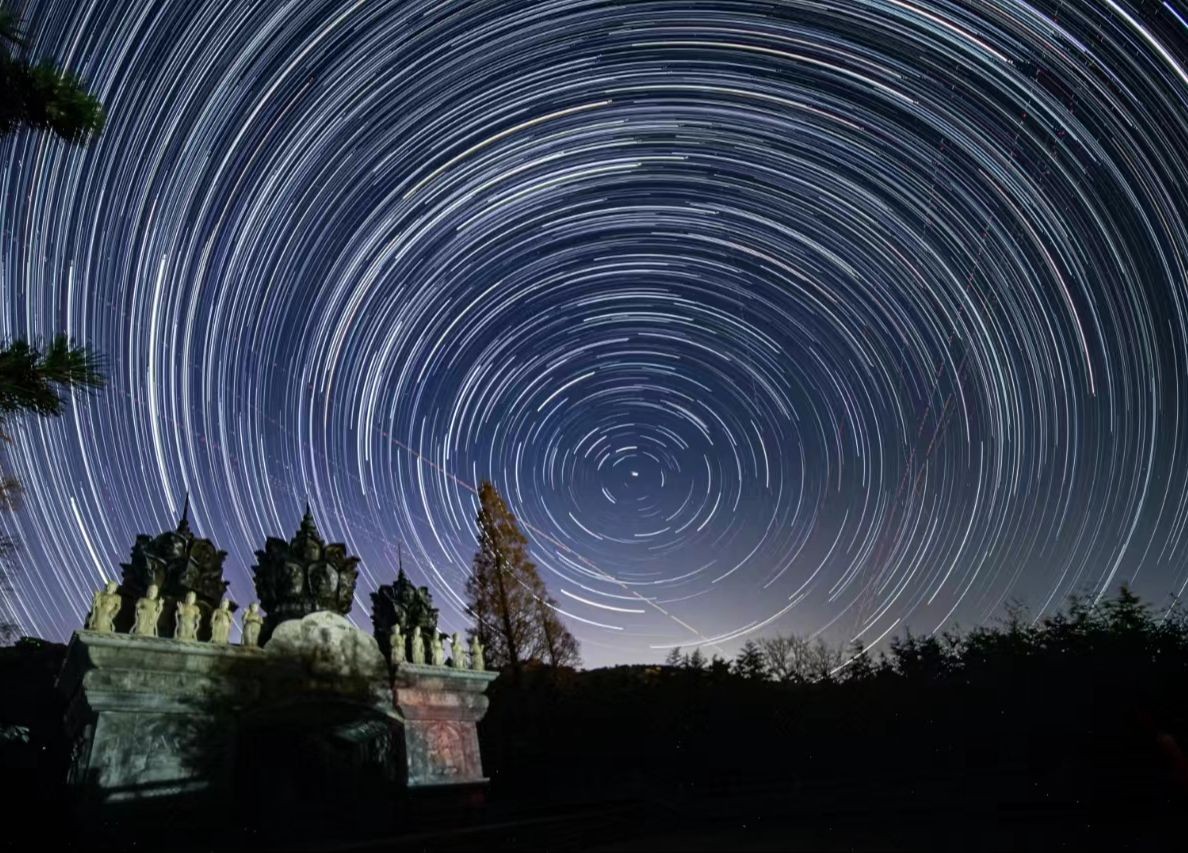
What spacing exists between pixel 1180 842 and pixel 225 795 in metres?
19.3

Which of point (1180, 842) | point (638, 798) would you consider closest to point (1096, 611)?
point (1180, 842)

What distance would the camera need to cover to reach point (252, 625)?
59.5ft

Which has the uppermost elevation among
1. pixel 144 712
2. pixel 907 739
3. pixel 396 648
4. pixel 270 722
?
pixel 396 648

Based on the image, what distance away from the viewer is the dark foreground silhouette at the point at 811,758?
14172 millimetres

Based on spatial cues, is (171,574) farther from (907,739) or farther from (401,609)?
(907,739)

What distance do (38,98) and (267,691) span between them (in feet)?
48.4

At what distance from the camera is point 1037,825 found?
48.3 feet

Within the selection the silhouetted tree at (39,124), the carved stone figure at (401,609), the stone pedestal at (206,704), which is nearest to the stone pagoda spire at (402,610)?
the carved stone figure at (401,609)

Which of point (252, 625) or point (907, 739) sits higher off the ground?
point (252, 625)

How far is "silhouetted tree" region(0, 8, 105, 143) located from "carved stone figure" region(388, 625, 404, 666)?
15964mm

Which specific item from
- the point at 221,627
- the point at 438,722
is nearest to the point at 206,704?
the point at 221,627

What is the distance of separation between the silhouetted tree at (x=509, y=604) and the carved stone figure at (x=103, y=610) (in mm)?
19243

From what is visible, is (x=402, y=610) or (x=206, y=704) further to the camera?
(x=402, y=610)

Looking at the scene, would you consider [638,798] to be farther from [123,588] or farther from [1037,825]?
[123,588]
